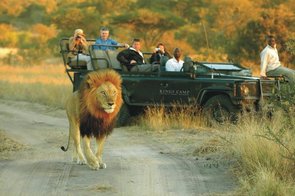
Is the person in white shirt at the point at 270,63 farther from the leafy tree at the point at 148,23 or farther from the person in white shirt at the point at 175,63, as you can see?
the leafy tree at the point at 148,23

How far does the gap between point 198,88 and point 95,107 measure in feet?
14.6

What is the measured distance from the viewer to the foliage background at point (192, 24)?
26500 mm

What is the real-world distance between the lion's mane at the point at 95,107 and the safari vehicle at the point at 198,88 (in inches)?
160

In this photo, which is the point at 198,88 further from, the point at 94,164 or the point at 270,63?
the point at 94,164

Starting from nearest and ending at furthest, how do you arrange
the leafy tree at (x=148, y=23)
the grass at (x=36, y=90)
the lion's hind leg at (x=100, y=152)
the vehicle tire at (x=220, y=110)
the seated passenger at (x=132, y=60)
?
the lion's hind leg at (x=100, y=152) → the vehicle tire at (x=220, y=110) → the seated passenger at (x=132, y=60) → the grass at (x=36, y=90) → the leafy tree at (x=148, y=23)

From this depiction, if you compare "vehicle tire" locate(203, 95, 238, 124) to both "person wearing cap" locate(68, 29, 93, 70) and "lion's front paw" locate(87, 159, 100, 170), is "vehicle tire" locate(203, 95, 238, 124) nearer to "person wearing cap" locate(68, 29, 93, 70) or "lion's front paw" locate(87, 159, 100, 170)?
"person wearing cap" locate(68, 29, 93, 70)

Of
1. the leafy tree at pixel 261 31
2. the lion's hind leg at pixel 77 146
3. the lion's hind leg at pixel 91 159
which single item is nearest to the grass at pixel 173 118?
the lion's hind leg at pixel 77 146

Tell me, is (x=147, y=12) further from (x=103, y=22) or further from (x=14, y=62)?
(x=14, y=62)

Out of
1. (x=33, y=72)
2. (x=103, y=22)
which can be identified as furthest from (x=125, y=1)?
(x=33, y=72)

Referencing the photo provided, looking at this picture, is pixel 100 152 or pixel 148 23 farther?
pixel 148 23

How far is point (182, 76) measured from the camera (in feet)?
43.7

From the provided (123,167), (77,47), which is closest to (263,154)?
(123,167)

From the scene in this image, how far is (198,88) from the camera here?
13.1 m

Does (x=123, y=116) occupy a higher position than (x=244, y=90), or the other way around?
(x=244, y=90)
